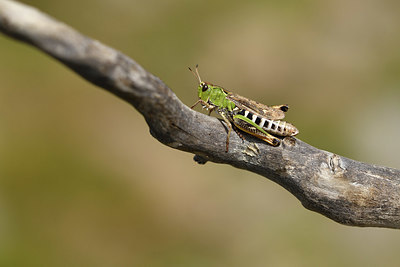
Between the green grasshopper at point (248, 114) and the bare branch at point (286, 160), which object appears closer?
the bare branch at point (286, 160)

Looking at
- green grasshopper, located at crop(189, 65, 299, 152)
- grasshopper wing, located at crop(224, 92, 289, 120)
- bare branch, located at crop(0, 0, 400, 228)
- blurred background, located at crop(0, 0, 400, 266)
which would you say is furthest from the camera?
blurred background, located at crop(0, 0, 400, 266)

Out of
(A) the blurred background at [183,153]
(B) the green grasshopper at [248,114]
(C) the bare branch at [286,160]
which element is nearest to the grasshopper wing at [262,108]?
(B) the green grasshopper at [248,114]

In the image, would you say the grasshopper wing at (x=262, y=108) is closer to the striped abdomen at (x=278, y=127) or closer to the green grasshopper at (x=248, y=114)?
the green grasshopper at (x=248, y=114)

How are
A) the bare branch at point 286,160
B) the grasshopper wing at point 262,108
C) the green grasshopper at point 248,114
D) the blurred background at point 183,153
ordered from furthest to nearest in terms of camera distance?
the blurred background at point 183,153 → the grasshopper wing at point 262,108 → the green grasshopper at point 248,114 → the bare branch at point 286,160

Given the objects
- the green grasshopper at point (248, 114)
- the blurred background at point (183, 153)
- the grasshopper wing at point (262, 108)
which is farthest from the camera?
the blurred background at point (183, 153)

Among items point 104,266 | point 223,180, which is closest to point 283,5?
point 223,180

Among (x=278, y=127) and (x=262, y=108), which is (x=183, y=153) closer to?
(x=262, y=108)

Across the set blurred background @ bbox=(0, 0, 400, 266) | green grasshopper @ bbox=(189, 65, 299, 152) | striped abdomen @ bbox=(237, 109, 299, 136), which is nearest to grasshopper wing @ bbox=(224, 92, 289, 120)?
green grasshopper @ bbox=(189, 65, 299, 152)

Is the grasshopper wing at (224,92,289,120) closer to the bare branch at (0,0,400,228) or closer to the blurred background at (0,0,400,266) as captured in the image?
the bare branch at (0,0,400,228)

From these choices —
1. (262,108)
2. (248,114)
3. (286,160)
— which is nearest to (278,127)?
(286,160)
